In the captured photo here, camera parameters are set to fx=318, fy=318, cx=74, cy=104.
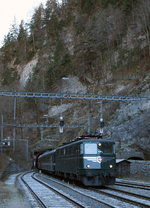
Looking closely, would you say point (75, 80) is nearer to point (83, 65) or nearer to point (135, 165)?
point (83, 65)

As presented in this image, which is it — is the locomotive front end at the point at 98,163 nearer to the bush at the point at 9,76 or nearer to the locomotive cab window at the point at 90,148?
the locomotive cab window at the point at 90,148

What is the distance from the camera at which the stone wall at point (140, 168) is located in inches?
1116

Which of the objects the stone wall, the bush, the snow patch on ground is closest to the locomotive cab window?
the stone wall

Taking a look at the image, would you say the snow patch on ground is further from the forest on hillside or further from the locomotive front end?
the locomotive front end

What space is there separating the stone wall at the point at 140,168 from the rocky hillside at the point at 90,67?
5.68m

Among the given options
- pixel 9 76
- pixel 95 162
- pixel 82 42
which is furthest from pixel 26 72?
pixel 95 162

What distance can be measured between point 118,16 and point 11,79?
4078 centimetres

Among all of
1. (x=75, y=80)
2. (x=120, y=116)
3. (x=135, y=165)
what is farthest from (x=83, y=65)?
(x=135, y=165)

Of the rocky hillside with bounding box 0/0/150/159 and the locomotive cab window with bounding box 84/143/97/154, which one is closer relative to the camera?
the locomotive cab window with bounding box 84/143/97/154

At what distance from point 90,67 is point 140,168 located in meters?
42.4

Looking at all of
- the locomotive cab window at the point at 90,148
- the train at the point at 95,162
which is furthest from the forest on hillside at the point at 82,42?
the locomotive cab window at the point at 90,148

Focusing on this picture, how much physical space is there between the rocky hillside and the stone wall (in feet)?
18.6

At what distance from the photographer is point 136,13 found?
61.2m

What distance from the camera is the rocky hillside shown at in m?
44.8
